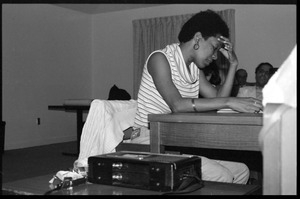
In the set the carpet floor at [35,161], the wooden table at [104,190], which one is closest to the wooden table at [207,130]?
the wooden table at [104,190]

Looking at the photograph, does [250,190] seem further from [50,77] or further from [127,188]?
[50,77]

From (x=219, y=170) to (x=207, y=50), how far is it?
555mm

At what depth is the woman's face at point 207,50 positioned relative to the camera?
5.73ft

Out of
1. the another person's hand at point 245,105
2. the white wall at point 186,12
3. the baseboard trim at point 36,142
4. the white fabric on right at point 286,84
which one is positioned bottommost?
the baseboard trim at point 36,142

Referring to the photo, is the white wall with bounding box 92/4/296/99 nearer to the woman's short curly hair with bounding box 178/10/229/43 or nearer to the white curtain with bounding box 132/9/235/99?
the white curtain with bounding box 132/9/235/99

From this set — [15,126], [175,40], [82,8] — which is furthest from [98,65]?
[15,126]

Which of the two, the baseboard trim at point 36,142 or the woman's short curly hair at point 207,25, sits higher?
the woman's short curly hair at point 207,25

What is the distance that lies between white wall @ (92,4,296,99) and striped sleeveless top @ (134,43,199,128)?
4.18 metres

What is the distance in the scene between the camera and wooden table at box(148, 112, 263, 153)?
1.25 meters

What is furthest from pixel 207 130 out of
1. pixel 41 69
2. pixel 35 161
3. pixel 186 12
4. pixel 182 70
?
pixel 186 12

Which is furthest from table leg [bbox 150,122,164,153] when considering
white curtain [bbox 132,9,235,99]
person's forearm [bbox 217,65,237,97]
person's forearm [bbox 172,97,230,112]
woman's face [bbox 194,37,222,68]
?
white curtain [bbox 132,9,235,99]

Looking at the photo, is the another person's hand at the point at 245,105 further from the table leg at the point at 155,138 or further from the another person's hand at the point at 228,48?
the another person's hand at the point at 228,48

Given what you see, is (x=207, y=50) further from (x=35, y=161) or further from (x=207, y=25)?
(x=35, y=161)

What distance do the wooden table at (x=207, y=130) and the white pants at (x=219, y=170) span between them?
169mm
